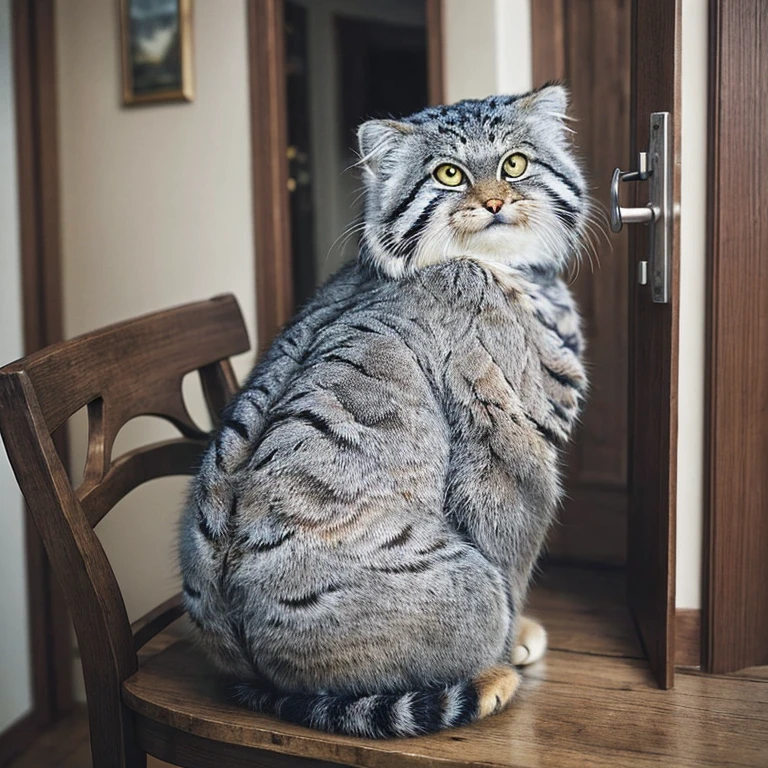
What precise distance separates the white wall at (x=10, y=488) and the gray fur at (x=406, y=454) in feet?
3.45

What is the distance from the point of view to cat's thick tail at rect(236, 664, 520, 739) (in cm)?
107

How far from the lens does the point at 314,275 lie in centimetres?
215

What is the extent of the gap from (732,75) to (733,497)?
0.60 meters

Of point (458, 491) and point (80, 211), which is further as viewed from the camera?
point (80, 211)

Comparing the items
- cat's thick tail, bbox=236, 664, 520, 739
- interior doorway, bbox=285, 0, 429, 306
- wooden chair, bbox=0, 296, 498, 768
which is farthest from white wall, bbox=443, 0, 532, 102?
cat's thick tail, bbox=236, 664, 520, 739

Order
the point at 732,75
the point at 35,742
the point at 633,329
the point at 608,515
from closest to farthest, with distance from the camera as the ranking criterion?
1. the point at 732,75
2. the point at 633,329
3. the point at 608,515
4. the point at 35,742

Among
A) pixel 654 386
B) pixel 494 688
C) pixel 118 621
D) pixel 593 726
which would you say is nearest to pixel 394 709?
pixel 494 688

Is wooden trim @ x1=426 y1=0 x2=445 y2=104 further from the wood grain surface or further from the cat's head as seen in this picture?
the wood grain surface

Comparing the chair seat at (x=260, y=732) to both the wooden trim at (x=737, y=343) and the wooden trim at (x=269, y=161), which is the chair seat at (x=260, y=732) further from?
the wooden trim at (x=269, y=161)

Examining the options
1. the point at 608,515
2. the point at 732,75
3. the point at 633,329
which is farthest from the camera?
the point at 608,515

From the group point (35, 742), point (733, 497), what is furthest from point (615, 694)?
point (35, 742)

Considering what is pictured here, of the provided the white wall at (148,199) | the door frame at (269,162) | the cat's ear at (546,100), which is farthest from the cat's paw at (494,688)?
the white wall at (148,199)

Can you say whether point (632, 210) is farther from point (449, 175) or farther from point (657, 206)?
point (449, 175)

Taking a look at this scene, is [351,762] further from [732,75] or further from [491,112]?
[732,75]
